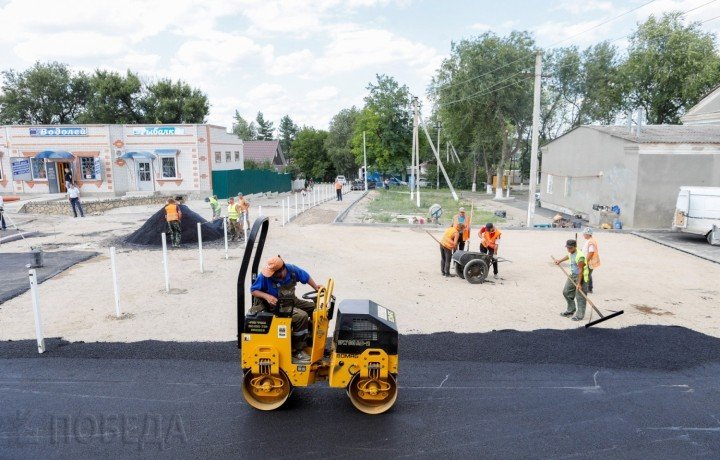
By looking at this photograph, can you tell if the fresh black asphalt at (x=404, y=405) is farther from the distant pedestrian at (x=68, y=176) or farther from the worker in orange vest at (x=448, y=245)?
the distant pedestrian at (x=68, y=176)

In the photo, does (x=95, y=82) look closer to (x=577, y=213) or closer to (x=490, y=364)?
(x=577, y=213)

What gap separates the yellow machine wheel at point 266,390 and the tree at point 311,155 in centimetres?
6468

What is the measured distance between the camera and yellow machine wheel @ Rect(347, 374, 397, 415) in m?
5.42

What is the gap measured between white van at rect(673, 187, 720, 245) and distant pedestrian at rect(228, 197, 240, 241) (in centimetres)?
1593

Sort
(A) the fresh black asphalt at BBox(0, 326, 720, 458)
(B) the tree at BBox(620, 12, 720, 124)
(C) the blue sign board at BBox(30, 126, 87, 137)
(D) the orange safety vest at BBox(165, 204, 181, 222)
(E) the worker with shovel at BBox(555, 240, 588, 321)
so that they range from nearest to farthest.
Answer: (A) the fresh black asphalt at BBox(0, 326, 720, 458) → (E) the worker with shovel at BBox(555, 240, 588, 321) → (D) the orange safety vest at BBox(165, 204, 181, 222) → (C) the blue sign board at BBox(30, 126, 87, 137) → (B) the tree at BBox(620, 12, 720, 124)

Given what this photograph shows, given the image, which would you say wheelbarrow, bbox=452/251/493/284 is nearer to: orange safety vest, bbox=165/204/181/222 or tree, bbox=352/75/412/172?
orange safety vest, bbox=165/204/181/222

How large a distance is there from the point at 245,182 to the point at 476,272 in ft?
93.5

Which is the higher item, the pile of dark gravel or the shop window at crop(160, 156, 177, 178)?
the shop window at crop(160, 156, 177, 178)

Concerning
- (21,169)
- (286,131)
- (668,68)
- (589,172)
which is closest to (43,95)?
(21,169)

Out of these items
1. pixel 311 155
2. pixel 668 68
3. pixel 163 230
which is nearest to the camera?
pixel 163 230

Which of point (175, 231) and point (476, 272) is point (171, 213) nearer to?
point (175, 231)

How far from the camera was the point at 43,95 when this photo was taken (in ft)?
178

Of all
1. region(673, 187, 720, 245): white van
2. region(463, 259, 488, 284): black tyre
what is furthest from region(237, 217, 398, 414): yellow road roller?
region(673, 187, 720, 245): white van

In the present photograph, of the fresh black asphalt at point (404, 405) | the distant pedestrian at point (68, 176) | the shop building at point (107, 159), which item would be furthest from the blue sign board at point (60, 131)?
the fresh black asphalt at point (404, 405)
